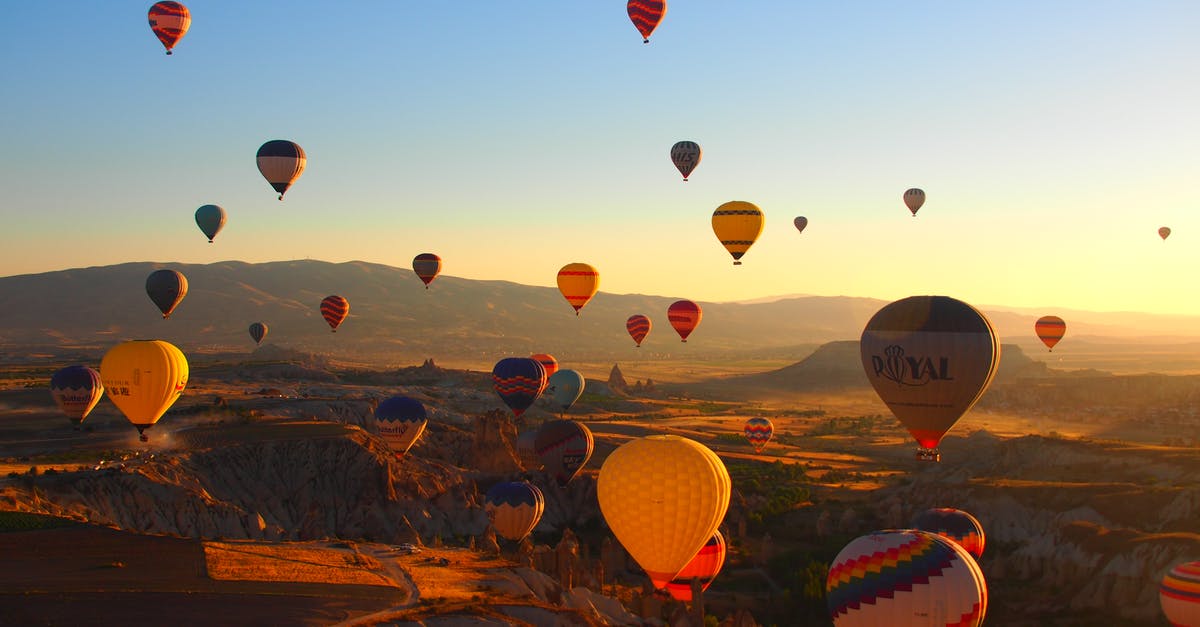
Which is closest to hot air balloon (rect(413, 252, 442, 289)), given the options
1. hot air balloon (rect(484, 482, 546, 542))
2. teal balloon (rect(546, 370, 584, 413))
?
teal balloon (rect(546, 370, 584, 413))

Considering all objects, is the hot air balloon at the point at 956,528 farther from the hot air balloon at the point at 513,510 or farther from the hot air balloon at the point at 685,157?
the hot air balloon at the point at 685,157

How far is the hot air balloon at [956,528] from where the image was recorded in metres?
43.7

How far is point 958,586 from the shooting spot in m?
28.7

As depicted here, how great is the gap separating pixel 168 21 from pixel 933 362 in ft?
137

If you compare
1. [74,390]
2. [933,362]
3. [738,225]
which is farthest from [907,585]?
[74,390]

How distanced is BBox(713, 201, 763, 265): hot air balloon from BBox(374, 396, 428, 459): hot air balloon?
63.1ft

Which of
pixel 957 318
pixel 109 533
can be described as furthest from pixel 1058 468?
pixel 109 533

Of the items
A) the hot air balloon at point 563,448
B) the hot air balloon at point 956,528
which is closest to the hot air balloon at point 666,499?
the hot air balloon at point 956,528

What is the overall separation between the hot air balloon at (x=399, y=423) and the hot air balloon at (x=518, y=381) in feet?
24.7

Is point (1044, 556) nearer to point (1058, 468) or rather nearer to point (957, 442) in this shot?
point (1058, 468)

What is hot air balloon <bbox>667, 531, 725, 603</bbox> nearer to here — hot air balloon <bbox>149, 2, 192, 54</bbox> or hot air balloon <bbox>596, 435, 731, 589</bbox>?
hot air balloon <bbox>596, 435, 731, 589</bbox>

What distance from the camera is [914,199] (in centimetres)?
8031

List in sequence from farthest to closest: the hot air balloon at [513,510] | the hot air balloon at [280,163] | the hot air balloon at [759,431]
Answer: the hot air balloon at [759,431], the hot air balloon at [280,163], the hot air balloon at [513,510]

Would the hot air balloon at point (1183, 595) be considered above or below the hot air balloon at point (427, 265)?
below
